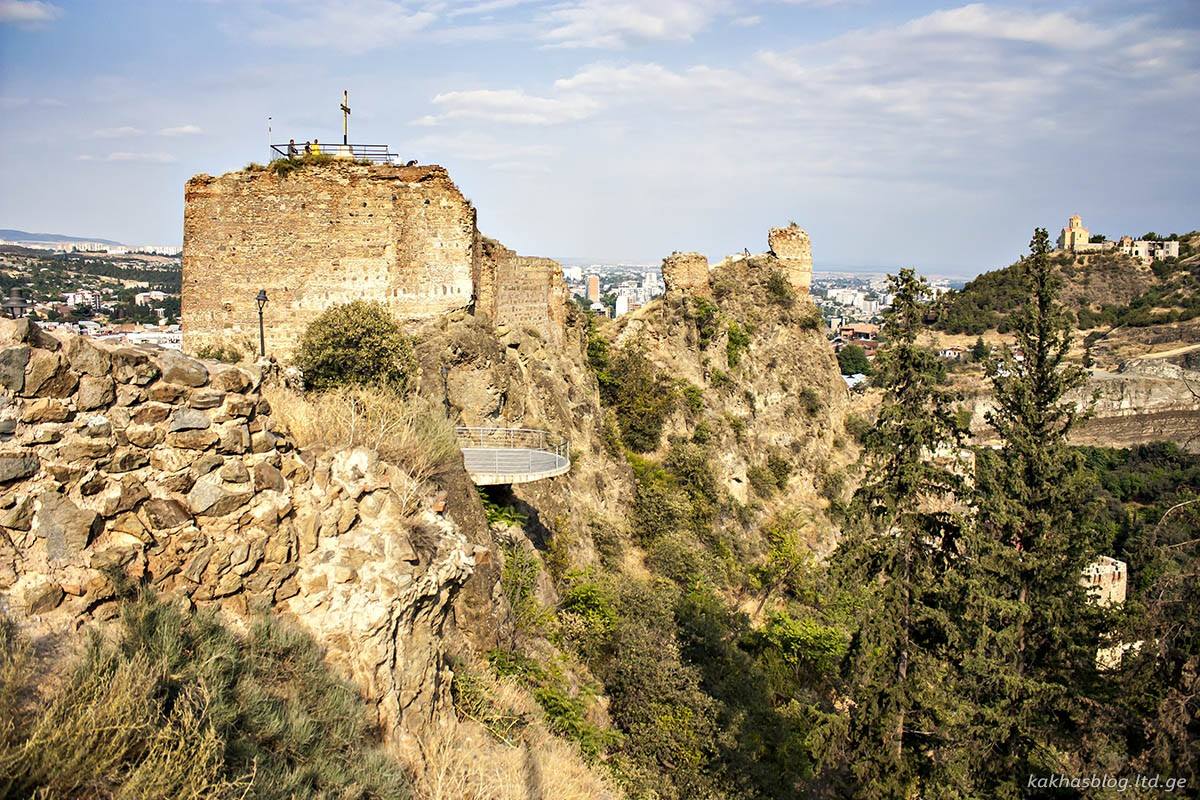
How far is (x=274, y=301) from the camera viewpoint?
16.6 metres

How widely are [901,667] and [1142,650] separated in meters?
3.10

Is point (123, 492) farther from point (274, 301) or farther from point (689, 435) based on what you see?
point (689, 435)

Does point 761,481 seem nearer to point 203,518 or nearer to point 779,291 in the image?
point 779,291

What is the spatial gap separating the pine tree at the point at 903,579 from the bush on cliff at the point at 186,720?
335 inches

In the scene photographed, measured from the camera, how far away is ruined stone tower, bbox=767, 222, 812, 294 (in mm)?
35219

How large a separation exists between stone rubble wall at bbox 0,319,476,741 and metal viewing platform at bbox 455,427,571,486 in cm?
519

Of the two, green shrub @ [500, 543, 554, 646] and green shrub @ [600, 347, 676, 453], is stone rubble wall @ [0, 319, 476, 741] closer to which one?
green shrub @ [500, 543, 554, 646]

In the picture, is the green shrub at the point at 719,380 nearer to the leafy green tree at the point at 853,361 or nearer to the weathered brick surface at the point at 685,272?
the weathered brick surface at the point at 685,272

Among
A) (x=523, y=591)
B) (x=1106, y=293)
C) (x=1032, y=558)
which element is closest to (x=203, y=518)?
(x=523, y=591)

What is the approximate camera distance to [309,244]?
655 inches

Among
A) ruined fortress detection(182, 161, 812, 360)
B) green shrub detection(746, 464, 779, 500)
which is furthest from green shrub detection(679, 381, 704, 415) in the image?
ruined fortress detection(182, 161, 812, 360)

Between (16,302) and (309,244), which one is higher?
(309,244)

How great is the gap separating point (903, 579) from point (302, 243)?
13154 mm

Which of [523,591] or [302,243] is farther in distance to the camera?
[302,243]
